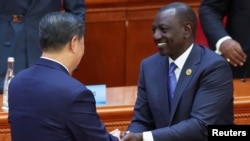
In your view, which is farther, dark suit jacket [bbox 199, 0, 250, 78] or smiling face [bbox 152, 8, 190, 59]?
dark suit jacket [bbox 199, 0, 250, 78]

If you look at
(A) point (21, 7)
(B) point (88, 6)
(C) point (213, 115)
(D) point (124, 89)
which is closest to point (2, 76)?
(A) point (21, 7)

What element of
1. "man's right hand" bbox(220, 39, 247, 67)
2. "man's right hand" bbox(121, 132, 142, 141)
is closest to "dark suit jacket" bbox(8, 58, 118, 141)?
"man's right hand" bbox(121, 132, 142, 141)

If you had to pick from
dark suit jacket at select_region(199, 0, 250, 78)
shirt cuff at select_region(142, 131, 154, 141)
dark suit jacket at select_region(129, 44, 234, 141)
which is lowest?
shirt cuff at select_region(142, 131, 154, 141)

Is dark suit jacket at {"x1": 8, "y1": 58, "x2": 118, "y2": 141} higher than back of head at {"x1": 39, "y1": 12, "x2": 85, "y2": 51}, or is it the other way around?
back of head at {"x1": 39, "y1": 12, "x2": 85, "y2": 51}

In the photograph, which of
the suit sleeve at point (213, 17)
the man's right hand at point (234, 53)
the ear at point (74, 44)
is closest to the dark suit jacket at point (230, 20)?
the suit sleeve at point (213, 17)

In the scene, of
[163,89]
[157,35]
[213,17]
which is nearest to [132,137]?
[163,89]

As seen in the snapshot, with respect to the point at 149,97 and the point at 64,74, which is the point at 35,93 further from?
the point at 149,97

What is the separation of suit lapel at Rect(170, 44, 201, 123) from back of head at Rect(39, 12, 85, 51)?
1.66 ft

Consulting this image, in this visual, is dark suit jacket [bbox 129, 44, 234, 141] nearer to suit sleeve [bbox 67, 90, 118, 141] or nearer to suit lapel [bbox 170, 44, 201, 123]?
suit lapel [bbox 170, 44, 201, 123]

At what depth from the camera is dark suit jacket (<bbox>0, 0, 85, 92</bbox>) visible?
9.93 ft

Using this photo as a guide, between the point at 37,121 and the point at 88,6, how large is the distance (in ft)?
6.73

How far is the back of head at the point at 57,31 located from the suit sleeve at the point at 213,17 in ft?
3.66

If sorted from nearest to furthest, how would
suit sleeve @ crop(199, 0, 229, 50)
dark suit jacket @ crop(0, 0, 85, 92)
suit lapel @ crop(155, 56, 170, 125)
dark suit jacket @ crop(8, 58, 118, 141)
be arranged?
1. dark suit jacket @ crop(8, 58, 118, 141)
2. suit lapel @ crop(155, 56, 170, 125)
3. suit sleeve @ crop(199, 0, 229, 50)
4. dark suit jacket @ crop(0, 0, 85, 92)

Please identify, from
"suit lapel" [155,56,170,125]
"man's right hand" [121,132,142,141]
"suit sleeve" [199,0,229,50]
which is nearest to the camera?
"man's right hand" [121,132,142,141]
